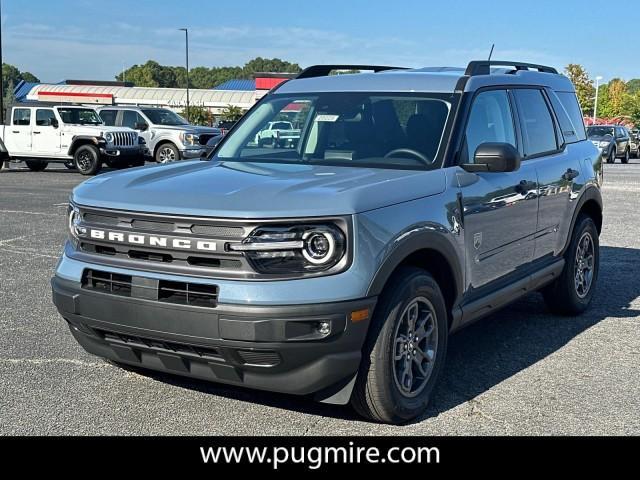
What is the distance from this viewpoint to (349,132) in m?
5.11

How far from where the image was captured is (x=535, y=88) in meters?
6.11

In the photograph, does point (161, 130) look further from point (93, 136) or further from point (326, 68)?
point (326, 68)

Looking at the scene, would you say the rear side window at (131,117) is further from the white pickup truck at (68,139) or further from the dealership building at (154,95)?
the dealership building at (154,95)

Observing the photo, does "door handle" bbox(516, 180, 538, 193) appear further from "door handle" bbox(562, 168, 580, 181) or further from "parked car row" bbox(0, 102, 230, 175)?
"parked car row" bbox(0, 102, 230, 175)

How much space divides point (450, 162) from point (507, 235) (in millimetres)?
787

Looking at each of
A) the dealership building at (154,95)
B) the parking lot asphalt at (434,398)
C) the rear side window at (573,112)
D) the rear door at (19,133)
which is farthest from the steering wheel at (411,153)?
the dealership building at (154,95)

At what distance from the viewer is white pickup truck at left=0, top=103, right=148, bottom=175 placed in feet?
71.9

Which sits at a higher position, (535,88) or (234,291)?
(535,88)

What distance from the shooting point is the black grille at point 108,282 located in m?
3.94

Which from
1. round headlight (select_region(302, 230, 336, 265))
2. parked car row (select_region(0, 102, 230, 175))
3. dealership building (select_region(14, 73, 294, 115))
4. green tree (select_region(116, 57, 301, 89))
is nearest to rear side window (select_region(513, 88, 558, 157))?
round headlight (select_region(302, 230, 336, 265))

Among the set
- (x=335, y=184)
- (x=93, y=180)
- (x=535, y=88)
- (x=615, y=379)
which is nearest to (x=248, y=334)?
(x=335, y=184)

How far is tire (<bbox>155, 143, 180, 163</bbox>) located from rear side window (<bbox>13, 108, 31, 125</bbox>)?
376cm
